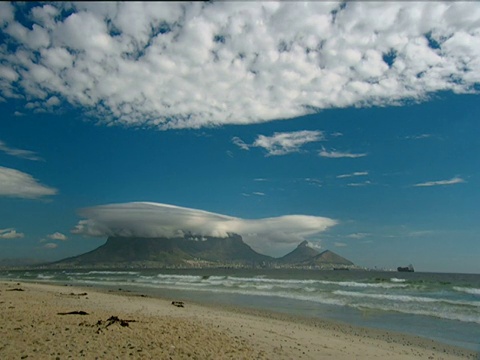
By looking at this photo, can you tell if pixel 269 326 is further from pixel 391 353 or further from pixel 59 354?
pixel 59 354

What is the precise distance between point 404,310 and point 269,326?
1361cm

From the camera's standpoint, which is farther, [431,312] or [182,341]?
[431,312]

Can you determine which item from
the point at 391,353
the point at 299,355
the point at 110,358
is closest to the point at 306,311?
the point at 391,353

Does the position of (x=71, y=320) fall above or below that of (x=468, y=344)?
above

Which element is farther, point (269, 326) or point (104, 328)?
point (269, 326)

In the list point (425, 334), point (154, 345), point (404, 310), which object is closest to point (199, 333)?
point (154, 345)

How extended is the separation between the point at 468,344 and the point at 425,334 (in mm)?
1958

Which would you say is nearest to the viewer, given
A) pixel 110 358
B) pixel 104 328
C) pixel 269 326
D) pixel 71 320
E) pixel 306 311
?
pixel 110 358

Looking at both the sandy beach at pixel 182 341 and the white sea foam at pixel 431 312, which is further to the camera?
the white sea foam at pixel 431 312

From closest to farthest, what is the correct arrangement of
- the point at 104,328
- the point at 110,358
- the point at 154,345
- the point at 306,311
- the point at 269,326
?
the point at 110,358 < the point at 154,345 < the point at 104,328 < the point at 269,326 < the point at 306,311

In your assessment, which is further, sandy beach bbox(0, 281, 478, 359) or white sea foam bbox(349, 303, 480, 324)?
white sea foam bbox(349, 303, 480, 324)

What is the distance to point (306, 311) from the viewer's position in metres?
24.2

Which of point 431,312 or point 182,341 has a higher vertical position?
point 182,341

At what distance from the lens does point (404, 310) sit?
2575 cm
